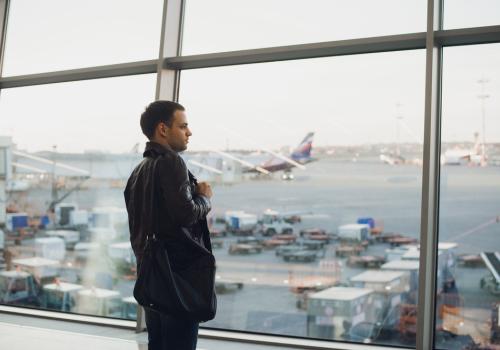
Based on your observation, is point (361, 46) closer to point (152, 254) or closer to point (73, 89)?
point (152, 254)

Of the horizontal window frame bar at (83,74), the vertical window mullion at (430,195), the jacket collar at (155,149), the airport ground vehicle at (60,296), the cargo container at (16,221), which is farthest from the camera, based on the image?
the cargo container at (16,221)

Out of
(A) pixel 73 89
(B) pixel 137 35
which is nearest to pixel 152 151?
(B) pixel 137 35

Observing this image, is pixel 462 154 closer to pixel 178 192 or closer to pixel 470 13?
pixel 470 13

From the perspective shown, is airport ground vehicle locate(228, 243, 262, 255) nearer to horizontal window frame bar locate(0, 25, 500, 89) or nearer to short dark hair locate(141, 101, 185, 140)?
horizontal window frame bar locate(0, 25, 500, 89)

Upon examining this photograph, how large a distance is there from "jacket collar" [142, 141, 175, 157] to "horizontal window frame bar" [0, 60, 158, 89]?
1743 millimetres

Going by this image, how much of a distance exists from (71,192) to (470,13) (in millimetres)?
2925

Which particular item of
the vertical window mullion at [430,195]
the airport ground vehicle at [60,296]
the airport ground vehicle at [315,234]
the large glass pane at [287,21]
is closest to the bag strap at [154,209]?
the vertical window mullion at [430,195]

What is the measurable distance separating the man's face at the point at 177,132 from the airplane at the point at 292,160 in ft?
4.90

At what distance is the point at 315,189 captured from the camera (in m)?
3.30

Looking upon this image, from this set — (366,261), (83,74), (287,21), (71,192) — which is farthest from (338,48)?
(71,192)

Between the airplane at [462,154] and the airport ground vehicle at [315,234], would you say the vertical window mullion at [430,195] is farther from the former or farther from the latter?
the airport ground vehicle at [315,234]

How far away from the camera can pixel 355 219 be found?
3.17 metres

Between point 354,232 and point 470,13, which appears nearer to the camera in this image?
point 470,13

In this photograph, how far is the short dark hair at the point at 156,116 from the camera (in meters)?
1.94
